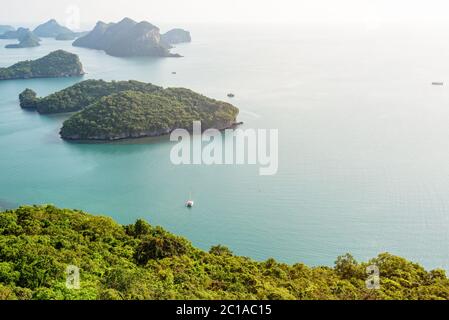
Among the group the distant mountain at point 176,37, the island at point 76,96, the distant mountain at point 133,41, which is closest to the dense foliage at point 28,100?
the island at point 76,96

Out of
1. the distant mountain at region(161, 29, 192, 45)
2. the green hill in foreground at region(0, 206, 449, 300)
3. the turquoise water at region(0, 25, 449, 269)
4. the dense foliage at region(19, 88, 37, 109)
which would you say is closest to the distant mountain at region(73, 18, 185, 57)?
the distant mountain at region(161, 29, 192, 45)

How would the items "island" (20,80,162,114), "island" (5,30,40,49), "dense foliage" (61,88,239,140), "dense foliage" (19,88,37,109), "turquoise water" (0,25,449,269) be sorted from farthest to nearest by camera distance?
"island" (5,30,40,49) → "dense foliage" (19,88,37,109) → "island" (20,80,162,114) → "dense foliage" (61,88,239,140) → "turquoise water" (0,25,449,269)

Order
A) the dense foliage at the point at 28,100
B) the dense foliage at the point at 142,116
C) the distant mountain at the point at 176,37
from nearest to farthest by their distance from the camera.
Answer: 1. the dense foliage at the point at 142,116
2. the dense foliage at the point at 28,100
3. the distant mountain at the point at 176,37

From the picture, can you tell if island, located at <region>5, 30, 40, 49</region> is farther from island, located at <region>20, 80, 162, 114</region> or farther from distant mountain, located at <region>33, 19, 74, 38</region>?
island, located at <region>20, 80, 162, 114</region>

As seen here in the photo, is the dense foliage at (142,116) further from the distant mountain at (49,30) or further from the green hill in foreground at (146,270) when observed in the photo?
the distant mountain at (49,30)
